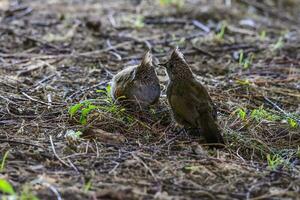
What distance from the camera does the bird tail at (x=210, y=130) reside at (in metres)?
4.10

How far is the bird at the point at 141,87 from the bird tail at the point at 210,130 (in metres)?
0.63

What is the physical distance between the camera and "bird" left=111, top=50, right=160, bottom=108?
15.1ft

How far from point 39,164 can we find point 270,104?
2.50 m

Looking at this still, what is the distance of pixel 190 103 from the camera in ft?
Result: 13.9

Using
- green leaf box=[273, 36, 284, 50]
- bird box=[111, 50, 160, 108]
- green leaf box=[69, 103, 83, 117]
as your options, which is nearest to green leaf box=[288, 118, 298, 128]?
bird box=[111, 50, 160, 108]

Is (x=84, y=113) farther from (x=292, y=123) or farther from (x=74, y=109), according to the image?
(x=292, y=123)

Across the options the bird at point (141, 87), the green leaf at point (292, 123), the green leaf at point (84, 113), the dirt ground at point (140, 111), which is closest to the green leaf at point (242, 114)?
the dirt ground at point (140, 111)

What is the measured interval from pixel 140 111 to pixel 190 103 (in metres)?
0.52

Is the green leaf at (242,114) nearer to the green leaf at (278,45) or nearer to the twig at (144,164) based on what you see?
the twig at (144,164)

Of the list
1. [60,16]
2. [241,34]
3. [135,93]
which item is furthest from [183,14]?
[135,93]

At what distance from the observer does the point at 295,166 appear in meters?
3.89

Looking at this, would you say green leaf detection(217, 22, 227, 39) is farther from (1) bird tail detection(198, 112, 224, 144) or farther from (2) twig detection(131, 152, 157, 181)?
(2) twig detection(131, 152, 157, 181)

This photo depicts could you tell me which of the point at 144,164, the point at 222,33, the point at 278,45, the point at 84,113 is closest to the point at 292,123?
the point at 144,164

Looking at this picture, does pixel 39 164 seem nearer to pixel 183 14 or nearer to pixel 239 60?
pixel 239 60
